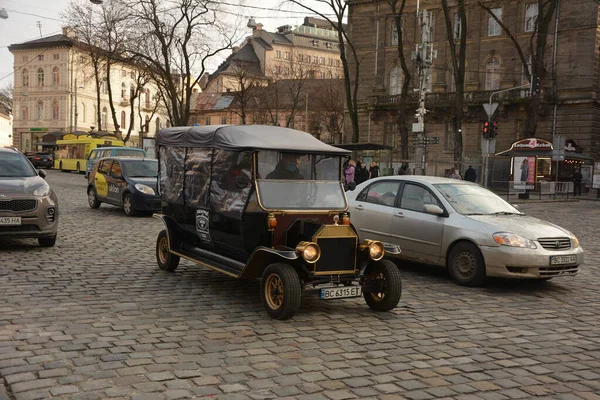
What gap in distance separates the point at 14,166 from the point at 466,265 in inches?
329

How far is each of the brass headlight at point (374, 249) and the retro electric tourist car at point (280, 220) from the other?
0.01 m

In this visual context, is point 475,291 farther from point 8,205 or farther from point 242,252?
point 8,205

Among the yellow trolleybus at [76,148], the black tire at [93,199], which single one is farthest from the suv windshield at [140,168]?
the yellow trolleybus at [76,148]

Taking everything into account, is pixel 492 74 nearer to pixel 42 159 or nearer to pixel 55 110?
pixel 42 159

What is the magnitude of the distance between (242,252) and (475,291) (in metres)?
3.51

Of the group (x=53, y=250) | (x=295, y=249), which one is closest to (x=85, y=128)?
(x=53, y=250)

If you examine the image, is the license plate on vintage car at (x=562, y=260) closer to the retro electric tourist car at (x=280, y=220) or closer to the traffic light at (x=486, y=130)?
the retro electric tourist car at (x=280, y=220)

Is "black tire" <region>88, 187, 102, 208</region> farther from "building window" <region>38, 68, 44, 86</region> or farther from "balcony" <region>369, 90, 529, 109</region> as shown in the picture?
"building window" <region>38, 68, 44, 86</region>

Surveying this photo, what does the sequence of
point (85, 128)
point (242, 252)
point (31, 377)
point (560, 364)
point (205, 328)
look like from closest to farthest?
point (31, 377) < point (560, 364) < point (205, 328) < point (242, 252) < point (85, 128)

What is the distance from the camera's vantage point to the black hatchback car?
17859mm

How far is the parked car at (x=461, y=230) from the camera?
29.6 feet

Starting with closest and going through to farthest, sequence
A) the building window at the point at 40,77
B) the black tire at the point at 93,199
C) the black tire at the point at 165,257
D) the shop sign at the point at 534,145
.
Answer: the black tire at the point at 165,257, the black tire at the point at 93,199, the shop sign at the point at 534,145, the building window at the point at 40,77

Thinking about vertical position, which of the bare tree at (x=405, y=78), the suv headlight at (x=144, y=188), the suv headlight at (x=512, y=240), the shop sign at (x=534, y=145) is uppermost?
the bare tree at (x=405, y=78)

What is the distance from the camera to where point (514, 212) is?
10375 mm
